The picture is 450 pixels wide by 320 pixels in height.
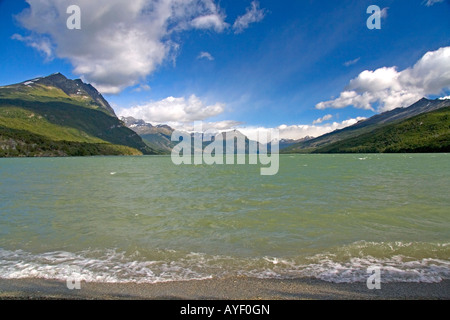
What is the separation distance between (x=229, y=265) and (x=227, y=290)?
2.21m

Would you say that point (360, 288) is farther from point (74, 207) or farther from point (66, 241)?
point (74, 207)

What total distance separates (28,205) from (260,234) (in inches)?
930

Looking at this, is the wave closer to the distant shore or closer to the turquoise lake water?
the turquoise lake water

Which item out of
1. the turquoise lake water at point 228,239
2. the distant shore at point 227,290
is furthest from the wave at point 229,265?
the distant shore at point 227,290

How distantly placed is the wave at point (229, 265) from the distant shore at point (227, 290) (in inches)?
17.0

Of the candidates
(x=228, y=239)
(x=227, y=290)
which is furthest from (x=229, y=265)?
(x=228, y=239)

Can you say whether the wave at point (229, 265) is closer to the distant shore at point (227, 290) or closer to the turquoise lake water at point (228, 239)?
the turquoise lake water at point (228, 239)

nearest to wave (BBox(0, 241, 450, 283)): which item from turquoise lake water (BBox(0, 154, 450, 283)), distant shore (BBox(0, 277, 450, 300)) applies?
turquoise lake water (BBox(0, 154, 450, 283))

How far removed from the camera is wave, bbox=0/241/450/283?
9.91 metres

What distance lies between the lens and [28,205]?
25.0 metres

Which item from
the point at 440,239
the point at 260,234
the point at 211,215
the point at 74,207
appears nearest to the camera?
the point at 440,239
